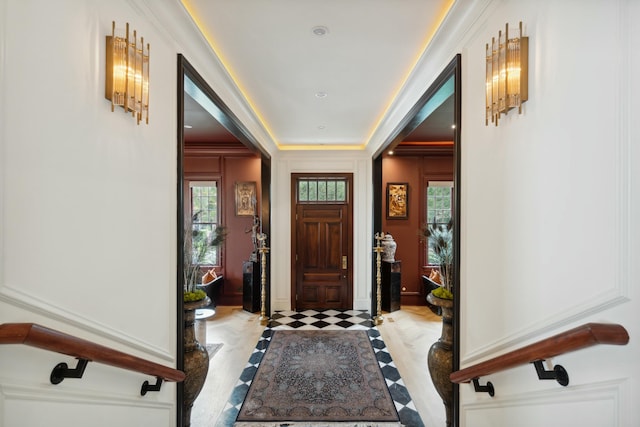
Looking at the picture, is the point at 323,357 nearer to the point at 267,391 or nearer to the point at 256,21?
the point at 267,391

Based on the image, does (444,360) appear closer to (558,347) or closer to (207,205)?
(558,347)

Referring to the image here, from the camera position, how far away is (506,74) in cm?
138

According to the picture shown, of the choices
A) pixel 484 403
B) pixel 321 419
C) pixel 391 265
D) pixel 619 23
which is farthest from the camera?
pixel 391 265

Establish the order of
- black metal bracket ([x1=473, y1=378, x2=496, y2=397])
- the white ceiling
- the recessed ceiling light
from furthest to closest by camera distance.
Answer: the recessed ceiling light, the white ceiling, black metal bracket ([x1=473, y1=378, x2=496, y2=397])

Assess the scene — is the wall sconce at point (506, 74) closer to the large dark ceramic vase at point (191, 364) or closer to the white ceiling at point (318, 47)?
the white ceiling at point (318, 47)

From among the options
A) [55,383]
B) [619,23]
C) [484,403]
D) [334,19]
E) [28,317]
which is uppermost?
[334,19]

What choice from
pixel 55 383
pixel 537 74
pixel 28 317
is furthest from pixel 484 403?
pixel 28 317

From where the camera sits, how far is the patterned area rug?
262 centimetres

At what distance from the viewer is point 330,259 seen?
5766 millimetres

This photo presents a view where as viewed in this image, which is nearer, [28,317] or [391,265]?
[28,317]

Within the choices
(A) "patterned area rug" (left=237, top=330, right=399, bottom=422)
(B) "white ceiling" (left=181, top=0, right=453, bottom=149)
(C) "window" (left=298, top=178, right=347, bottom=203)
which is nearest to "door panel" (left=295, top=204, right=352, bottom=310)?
(C) "window" (left=298, top=178, right=347, bottom=203)

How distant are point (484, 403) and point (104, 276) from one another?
1.99 meters

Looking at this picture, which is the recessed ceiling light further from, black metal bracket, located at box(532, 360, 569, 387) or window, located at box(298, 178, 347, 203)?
window, located at box(298, 178, 347, 203)

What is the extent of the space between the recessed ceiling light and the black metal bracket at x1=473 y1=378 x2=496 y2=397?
7.51 ft
